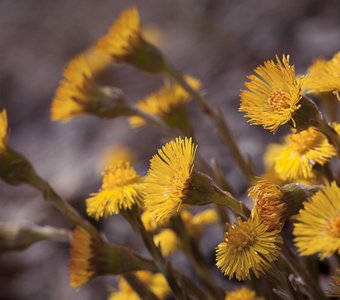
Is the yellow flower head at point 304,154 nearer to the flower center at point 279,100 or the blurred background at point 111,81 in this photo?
the flower center at point 279,100

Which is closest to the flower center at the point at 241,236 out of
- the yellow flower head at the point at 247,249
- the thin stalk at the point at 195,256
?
the yellow flower head at the point at 247,249

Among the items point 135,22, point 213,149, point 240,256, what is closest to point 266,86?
point 240,256

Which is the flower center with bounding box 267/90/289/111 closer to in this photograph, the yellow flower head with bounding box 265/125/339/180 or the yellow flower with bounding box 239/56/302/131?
the yellow flower with bounding box 239/56/302/131

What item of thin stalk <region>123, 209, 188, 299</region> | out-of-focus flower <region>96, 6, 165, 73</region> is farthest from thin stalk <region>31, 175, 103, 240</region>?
out-of-focus flower <region>96, 6, 165, 73</region>

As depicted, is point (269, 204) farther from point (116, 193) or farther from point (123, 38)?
point (123, 38)

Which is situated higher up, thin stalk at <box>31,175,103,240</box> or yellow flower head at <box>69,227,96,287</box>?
thin stalk at <box>31,175,103,240</box>

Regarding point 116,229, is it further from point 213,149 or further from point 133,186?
point 133,186
